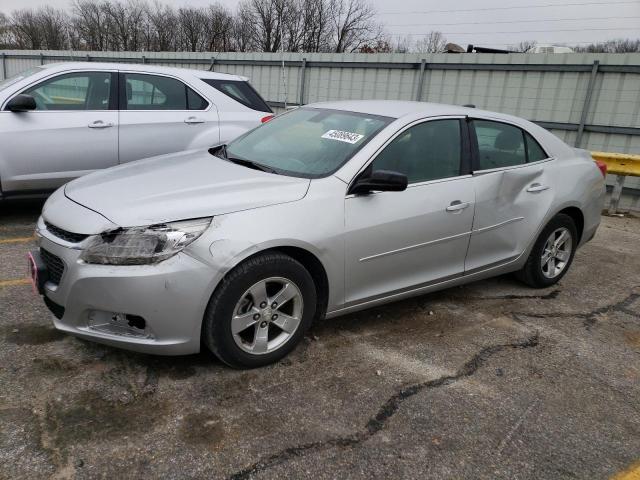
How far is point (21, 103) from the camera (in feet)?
16.4

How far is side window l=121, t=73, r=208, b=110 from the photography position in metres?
5.75

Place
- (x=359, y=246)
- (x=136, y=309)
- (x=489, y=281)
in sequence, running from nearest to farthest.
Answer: (x=136, y=309), (x=359, y=246), (x=489, y=281)

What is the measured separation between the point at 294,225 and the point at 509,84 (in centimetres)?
782

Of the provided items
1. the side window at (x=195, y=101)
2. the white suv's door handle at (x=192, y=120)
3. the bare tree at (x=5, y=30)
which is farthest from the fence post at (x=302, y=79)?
the bare tree at (x=5, y=30)

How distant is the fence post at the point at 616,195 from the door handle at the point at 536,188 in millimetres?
4805

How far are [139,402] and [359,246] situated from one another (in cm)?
149

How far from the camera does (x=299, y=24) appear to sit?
47.4 meters

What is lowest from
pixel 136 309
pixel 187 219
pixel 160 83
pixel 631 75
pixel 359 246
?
pixel 136 309

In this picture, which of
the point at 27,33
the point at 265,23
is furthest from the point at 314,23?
the point at 27,33

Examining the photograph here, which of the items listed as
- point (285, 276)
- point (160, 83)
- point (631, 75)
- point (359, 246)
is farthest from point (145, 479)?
point (631, 75)

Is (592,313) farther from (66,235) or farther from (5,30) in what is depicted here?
(5,30)

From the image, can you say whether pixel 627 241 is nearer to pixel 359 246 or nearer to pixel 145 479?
pixel 359 246

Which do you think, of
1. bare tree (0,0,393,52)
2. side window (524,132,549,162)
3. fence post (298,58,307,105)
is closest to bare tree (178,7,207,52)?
bare tree (0,0,393,52)

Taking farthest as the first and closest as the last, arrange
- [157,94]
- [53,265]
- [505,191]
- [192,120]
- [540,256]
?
[192,120] < [157,94] < [540,256] < [505,191] < [53,265]
